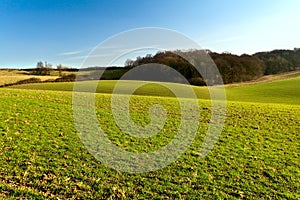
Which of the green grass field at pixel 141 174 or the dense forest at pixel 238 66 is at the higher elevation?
the dense forest at pixel 238 66

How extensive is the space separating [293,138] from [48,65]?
10871 cm

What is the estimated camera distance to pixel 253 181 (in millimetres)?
9852

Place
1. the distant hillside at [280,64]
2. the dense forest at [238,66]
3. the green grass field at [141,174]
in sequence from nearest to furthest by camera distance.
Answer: the green grass field at [141,174] < the dense forest at [238,66] < the distant hillside at [280,64]

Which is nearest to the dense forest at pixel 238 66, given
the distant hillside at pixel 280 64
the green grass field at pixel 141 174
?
the distant hillside at pixel 280 64

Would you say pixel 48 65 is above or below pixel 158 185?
above

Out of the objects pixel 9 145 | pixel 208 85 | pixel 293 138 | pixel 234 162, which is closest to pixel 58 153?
pixel 9 145

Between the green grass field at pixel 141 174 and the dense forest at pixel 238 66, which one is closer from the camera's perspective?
the green grass field at pixel 141 174

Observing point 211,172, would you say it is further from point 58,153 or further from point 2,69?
point 2,69

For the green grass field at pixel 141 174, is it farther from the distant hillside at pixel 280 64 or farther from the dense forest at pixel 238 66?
the distant hillside at pixel 280 64

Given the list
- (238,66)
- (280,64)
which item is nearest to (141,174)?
(238,66)

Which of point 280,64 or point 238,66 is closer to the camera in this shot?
point 238,66

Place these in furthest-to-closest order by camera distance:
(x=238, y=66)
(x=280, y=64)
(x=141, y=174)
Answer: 1. (x=280, y=64)
2. (x=238, y=66)
3. (x=141, y=174)

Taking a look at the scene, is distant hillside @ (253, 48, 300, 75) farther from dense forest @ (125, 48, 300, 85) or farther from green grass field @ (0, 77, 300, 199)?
green grass field @ (0, 77, 300, 199)

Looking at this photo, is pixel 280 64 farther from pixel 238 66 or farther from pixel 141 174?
pixel 141 174
